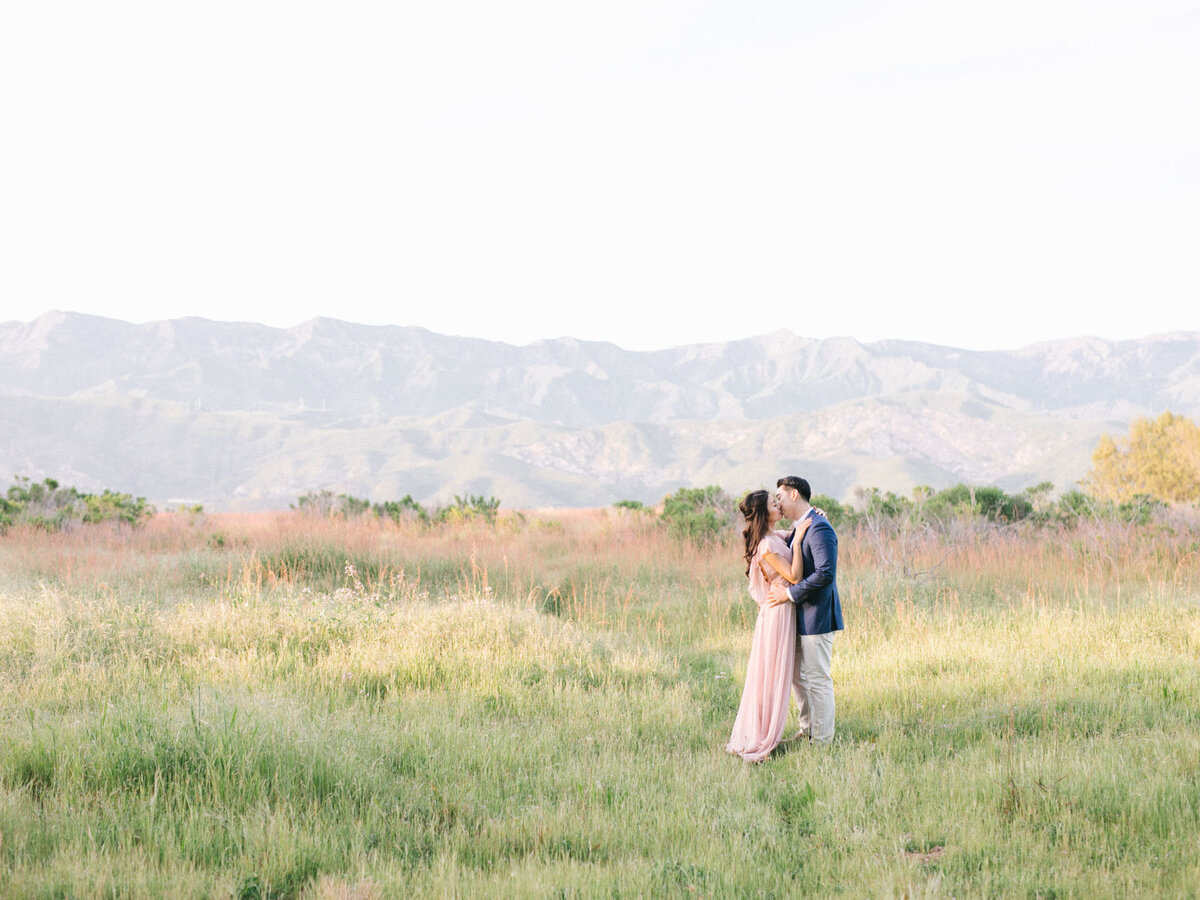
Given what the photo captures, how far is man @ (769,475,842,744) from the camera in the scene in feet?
20.2

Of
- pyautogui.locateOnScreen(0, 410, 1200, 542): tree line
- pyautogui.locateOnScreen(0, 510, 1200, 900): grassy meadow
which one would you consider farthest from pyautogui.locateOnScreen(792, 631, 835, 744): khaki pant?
pyautogui.locateOnScreen(0, 410, 1200, 542): tree line

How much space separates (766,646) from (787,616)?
0.25 meters

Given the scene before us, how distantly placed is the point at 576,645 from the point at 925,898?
219 inches

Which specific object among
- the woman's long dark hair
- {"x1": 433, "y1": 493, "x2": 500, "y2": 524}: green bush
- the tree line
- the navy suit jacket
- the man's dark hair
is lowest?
{"x1": 433, "y1": 493, "x2": 500, "y2": 524}: green bush

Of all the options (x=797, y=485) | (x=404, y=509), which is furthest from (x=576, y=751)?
(x=404, y=509)

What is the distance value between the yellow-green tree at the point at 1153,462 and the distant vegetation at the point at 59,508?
28.5m

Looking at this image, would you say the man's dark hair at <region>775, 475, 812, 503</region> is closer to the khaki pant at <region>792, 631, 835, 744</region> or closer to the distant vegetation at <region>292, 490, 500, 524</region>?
the khaki pant at <region>792, 631, 835, 744</region>

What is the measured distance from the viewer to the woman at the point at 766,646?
20.0ft

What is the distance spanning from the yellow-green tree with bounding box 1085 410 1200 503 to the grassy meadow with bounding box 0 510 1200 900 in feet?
71.5

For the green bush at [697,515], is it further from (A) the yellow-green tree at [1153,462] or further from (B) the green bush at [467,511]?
(A) the yellow-green tree at [1153,462]

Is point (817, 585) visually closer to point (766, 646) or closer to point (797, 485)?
point (766, 646)

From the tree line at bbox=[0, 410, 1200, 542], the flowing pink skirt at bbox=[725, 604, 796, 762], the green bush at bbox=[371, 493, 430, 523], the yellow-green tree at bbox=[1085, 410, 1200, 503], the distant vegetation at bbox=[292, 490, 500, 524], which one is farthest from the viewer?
the yellow-green tree at bbox=[1085, 410, 1200, 503]

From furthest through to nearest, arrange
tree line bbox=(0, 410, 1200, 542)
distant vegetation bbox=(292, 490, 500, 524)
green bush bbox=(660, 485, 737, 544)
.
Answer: distant vegetation bbox=(292, 490, 500, 524)
green bush bbox=(660, 485, 737, 544)
tree line bbox=(0, 410, 1200, 542)

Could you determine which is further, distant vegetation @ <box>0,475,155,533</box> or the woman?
distant vegetation @ <box>0,475,155,533</box>
